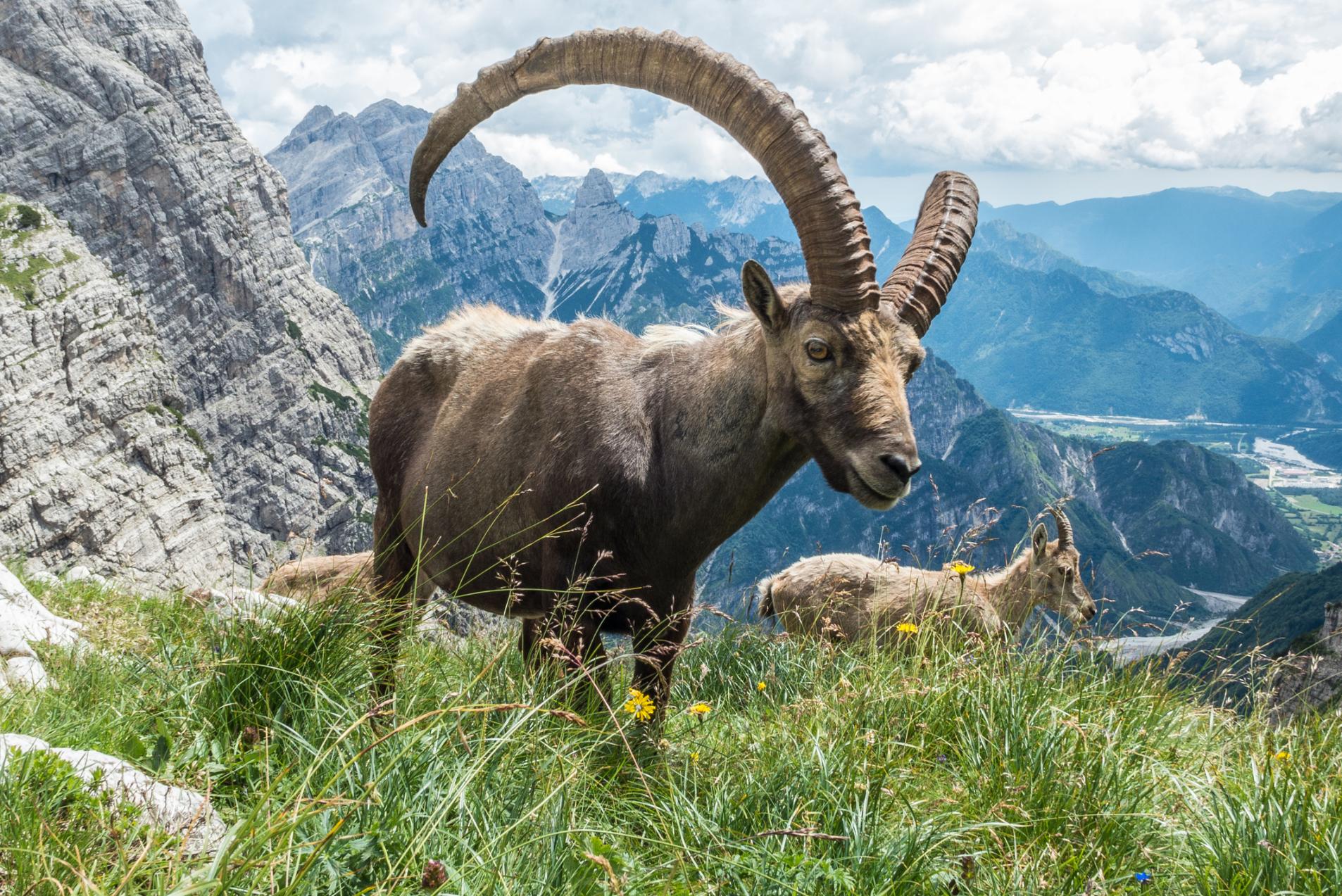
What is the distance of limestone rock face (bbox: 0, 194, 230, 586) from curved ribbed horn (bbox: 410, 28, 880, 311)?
5158 inches

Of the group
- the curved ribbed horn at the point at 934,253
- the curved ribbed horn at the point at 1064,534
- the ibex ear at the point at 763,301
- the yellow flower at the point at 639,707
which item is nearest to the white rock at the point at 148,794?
the yellow flower at the point at 639,707

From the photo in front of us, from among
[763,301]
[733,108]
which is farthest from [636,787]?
[733,108]

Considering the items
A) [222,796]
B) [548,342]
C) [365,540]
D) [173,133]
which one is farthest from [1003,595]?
[173,133]

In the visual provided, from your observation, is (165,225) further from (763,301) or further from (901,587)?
(763,301)

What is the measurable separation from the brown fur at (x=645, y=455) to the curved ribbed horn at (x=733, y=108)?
33 centimetres

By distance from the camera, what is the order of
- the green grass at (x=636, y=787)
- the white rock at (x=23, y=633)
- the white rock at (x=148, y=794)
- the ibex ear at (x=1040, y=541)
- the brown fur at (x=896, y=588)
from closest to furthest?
the green grass at (x=636, y=787) → the white rock at (x=148, y=794) → the white rock at (x=23, y=633) → the ibex ear at (x=1040, y=541) → the brown fur at (x=896, y=588)

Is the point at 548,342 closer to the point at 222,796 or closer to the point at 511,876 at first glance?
the point at 222,796

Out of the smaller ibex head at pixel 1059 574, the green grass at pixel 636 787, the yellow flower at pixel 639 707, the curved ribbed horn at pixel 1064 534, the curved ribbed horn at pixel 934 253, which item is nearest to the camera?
the green grass at pixel 636 787

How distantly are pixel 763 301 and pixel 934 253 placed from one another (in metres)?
1.55

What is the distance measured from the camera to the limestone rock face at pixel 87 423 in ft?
424

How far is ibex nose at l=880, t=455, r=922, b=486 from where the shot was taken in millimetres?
5148

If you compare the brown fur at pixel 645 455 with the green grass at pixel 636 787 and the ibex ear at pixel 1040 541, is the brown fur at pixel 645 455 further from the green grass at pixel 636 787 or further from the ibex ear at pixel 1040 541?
the ibex ear at pixel 1040 541

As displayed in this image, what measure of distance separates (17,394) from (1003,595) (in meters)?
155

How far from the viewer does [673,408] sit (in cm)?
629
